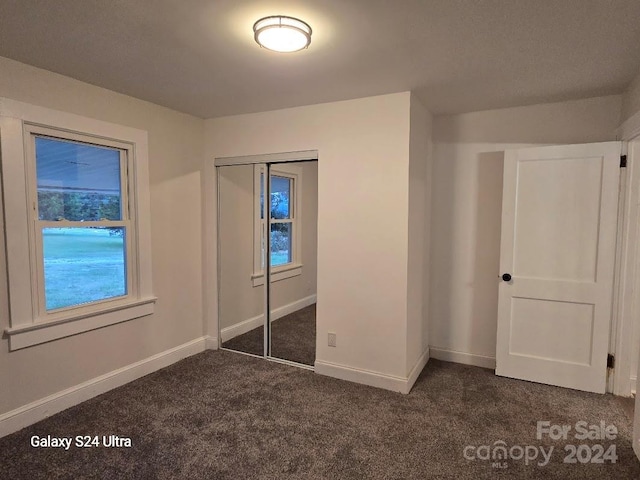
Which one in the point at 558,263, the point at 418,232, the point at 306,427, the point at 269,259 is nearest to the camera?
the point at 306,427

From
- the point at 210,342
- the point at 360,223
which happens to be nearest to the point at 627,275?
the point at 360,223

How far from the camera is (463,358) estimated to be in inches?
139

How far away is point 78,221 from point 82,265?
1.12 ft

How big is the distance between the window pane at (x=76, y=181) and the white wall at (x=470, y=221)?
2906mm

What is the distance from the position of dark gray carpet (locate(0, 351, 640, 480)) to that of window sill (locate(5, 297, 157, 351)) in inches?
21.8

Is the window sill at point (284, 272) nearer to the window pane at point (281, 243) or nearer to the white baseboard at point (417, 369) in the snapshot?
the window pane at point (281, 243)

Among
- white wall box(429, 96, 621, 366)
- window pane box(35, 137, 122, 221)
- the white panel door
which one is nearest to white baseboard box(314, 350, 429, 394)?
white wall box(429, 96, 621, 366)

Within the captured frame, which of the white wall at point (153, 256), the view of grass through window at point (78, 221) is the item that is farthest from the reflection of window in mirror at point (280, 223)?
the view of grass through window at point (78, 221)

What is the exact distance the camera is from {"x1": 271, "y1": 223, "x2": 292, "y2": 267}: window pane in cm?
362

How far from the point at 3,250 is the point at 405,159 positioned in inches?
111

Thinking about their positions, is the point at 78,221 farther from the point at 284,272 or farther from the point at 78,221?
the point at 284,272

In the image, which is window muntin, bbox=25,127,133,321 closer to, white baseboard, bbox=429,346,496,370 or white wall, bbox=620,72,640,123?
white baseboard, bbox=429,346,496,370

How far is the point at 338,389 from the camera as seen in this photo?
117 inches

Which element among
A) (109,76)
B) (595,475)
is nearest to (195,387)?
(109,76)
